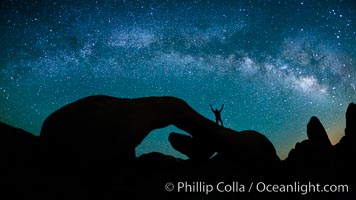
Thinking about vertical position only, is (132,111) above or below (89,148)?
above

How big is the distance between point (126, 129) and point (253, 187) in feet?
11.1

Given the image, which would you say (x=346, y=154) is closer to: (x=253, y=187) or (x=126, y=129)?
(x=253, y=187)

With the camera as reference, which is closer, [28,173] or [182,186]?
[28,173]

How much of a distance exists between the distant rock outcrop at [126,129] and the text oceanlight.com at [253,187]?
1.24 metres

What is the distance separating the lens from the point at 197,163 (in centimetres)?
739

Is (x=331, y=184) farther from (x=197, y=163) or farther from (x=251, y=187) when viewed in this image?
(x=197, y=163)

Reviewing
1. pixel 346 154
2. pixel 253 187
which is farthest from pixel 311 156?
pixel 253 187

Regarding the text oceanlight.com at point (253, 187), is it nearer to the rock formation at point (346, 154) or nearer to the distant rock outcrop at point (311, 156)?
the distant rock outcrop at point (311, 156)

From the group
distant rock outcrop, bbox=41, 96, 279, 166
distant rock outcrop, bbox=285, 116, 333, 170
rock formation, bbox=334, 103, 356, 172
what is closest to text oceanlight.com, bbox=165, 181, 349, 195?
distant rock outcrop, bbox=285, 116, 333, 170

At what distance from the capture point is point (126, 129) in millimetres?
5816

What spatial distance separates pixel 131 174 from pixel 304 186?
14.2 ft

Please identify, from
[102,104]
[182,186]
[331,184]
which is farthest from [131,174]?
[331,184]

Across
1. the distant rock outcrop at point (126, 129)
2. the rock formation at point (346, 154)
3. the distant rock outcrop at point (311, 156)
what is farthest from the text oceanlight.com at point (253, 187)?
the distant rock outcrop at point (126, 129)

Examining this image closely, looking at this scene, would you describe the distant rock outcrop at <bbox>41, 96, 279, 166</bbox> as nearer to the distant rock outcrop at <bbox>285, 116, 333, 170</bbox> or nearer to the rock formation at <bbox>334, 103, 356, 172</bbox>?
the distant rock outcrop at <bbox>285, 116, 333, 170</bbox>
